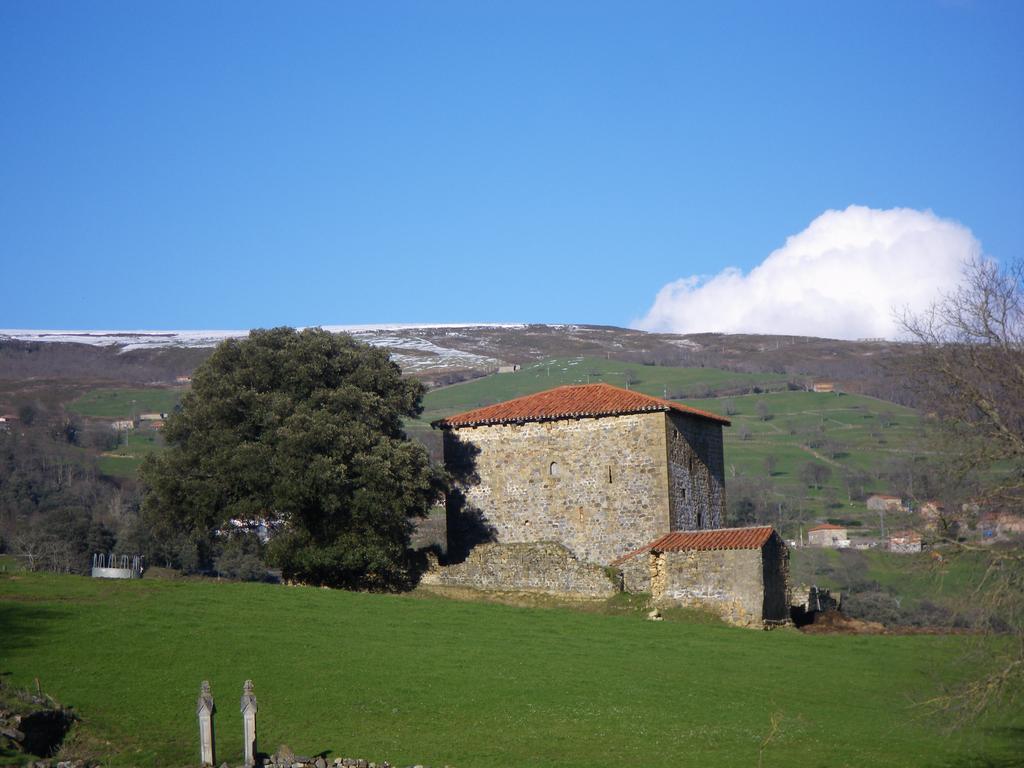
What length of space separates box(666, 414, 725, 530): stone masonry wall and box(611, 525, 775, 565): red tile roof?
2.55m

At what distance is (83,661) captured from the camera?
22.3m

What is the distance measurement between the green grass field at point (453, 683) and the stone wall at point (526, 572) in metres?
7.00

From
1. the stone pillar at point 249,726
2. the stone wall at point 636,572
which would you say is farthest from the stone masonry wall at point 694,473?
the stone pillar at point 249,726

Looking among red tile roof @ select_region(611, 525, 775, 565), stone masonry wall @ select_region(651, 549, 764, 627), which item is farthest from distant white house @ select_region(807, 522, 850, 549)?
stone masonry wall @ select_region(651, 549, 764, 627)

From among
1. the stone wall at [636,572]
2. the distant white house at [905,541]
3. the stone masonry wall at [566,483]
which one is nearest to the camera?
the distant white house at [905,541]

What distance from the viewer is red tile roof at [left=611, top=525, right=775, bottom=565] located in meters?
36.3

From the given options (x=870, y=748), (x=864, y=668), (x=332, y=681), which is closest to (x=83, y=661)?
(x=332, y=681)

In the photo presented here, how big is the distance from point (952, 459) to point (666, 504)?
24.6 meters

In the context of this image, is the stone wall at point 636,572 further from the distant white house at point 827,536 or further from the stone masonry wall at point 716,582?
the distant white house at point 827,536

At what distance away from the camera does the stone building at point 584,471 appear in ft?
137

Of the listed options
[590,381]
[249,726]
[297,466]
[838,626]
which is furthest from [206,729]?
[590,381]

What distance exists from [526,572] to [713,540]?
22.7 feet

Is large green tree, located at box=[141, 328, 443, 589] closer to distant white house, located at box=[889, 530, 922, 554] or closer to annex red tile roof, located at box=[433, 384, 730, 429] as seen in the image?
annex red tile roof, located at box=[433, 384, 730, 429]

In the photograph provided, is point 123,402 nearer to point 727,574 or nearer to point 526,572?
point 526,572
